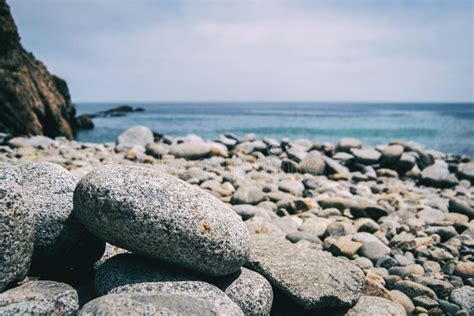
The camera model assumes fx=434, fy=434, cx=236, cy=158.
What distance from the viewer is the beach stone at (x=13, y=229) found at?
307 cm

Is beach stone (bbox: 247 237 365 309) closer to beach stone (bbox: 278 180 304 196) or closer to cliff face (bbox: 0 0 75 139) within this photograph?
beach stone (bbox: 278 180 304 196)

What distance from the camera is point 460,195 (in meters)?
12.0

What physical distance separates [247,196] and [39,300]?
5784mm

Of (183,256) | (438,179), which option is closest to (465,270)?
(183,256)

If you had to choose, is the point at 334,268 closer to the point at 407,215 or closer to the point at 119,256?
the point at 119,256

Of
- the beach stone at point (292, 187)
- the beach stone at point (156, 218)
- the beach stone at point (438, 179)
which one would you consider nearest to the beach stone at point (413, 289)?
the beach stone at point (156, 218)

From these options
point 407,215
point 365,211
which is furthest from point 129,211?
point 407,215

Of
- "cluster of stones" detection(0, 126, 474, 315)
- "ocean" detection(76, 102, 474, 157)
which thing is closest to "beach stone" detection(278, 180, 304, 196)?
"cluster of stones" detection(0, 126, 474, 315)

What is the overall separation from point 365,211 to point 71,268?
6012 mm

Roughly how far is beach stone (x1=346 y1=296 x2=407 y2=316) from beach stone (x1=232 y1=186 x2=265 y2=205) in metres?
4.15

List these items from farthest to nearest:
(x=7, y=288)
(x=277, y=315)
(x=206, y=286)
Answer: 1. (x=277, y=315)
2. (x=206, y=286)
3. (x=7, y=288)

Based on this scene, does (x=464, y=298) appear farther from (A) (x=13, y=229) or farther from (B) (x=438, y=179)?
(B) (x=438, y=179)

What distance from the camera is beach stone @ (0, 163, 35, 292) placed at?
3068 millimetres

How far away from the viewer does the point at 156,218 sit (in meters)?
3.43
